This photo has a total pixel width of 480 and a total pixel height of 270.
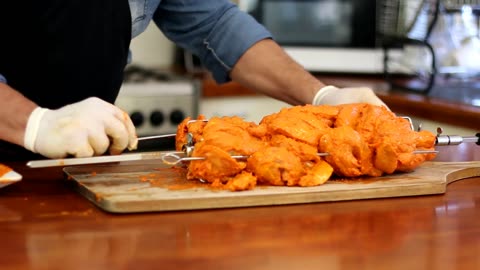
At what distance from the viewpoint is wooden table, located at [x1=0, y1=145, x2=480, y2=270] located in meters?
0.81

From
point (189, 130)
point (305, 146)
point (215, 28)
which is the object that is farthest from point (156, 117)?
point (305, 146)

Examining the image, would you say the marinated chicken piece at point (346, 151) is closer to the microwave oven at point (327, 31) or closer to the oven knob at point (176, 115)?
the oven knob at point (176, 115)

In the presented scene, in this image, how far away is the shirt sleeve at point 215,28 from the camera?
1.75 meters

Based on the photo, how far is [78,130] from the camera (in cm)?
107

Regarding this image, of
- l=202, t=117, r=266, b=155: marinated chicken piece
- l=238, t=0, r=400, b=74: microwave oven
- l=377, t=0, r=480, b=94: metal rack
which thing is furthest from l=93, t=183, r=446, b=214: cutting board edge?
l=238, t=0, r=400, b=74: microwave oven

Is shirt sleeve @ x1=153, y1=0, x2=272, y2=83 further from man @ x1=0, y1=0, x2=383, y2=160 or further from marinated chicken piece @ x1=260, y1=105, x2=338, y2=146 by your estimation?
marinated chicken piece @ x1=260, y1=105, x2=338, y2=146

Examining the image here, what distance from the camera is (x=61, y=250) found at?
32.8 inches

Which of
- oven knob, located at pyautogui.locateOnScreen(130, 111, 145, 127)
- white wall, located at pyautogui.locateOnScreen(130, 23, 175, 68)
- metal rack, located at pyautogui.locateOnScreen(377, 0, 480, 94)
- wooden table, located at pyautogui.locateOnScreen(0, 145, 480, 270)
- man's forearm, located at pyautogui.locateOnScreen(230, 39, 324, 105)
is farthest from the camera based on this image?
white wall, located at pyautogui.locateOnScreen(130, 23, 175, 68)

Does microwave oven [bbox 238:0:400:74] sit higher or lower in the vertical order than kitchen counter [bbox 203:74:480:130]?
higher

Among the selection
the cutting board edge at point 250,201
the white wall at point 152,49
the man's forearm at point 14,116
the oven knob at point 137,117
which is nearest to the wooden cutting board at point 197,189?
the cutting board edge at point 250,201

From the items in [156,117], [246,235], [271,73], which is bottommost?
[156,117]

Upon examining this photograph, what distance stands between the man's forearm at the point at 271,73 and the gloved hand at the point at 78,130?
25.6 inches

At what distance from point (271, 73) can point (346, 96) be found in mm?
281

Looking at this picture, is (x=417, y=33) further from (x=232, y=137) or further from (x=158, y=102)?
(x=232, y=137)
